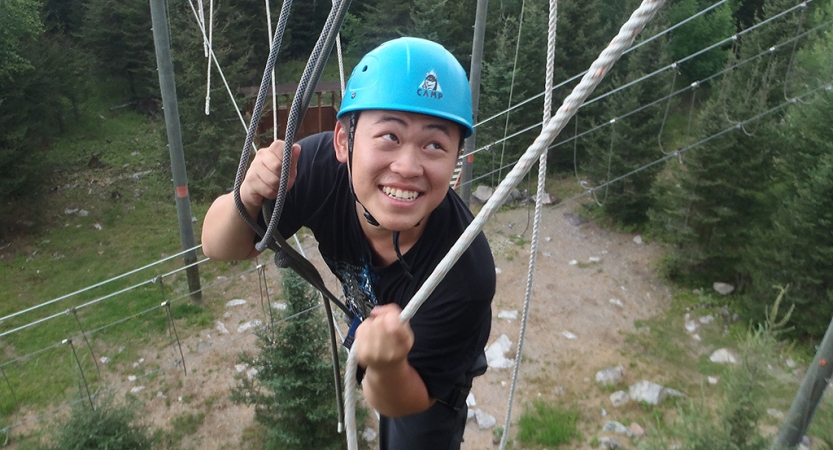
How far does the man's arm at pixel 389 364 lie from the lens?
112 cm

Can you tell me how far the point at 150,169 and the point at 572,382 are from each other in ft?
32.7

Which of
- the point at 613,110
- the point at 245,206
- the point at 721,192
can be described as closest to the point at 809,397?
the point at 245,206

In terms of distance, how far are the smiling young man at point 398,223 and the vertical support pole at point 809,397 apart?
2706 millimetres

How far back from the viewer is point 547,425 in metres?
5.66

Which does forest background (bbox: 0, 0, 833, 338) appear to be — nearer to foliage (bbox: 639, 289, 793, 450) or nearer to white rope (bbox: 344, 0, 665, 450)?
foliage (bbox: 639, 289, 793, 450)

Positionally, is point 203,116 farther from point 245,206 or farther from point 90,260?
point 245,206

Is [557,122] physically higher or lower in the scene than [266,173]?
higher

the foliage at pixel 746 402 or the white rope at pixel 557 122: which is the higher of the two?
the white rope at pixel 557 122

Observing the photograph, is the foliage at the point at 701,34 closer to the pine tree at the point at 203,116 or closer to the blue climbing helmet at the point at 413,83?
the pine tree at the point at 203,116

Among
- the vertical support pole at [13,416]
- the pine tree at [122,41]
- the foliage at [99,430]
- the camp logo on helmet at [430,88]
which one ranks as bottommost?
the vertical support pole at [13,416]

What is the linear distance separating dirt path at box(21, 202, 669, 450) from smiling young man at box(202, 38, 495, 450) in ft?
14.1

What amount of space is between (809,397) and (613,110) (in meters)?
7.99

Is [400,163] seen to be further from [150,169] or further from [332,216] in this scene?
[150,169]

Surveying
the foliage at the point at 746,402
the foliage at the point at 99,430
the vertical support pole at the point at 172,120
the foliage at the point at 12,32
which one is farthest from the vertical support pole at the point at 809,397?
the foliage at the point at 12,32
